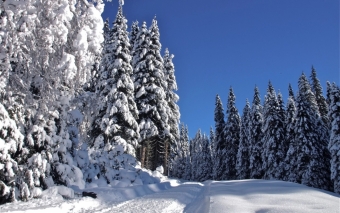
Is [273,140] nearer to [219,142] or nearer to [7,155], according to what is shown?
[219,142]

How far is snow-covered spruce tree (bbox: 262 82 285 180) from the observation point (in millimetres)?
30938

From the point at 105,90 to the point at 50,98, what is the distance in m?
13.0

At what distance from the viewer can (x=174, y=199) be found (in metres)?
8.90

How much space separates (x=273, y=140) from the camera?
3156cm

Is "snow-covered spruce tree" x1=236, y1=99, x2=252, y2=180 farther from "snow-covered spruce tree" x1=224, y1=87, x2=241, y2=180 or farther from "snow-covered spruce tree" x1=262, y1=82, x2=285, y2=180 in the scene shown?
"snow-covered spruce tree" x1=262, y1=82, x2=285, y2=180

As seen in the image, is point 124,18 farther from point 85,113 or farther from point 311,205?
point 311,205

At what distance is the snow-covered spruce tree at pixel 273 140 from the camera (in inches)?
1218

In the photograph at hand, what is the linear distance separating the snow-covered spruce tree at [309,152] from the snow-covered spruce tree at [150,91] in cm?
1404

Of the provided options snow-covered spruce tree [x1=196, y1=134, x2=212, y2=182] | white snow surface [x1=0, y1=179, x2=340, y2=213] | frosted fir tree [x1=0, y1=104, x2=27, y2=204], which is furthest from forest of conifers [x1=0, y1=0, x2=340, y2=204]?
snow-covered spruce tree [x1=196, y1=134, x2=212, y2=182]

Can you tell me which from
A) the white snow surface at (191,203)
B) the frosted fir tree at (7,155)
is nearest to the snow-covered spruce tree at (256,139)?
the white snow surface at (191,203)

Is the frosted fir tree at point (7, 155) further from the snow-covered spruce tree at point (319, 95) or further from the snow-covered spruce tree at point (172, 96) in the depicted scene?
the snow-covered spruce tree at point (319, 95)

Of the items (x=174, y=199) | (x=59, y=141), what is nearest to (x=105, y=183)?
(x=59, y=141)

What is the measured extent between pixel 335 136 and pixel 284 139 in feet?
30.8

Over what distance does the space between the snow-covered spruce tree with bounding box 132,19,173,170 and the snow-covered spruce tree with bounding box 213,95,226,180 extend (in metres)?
17.3
